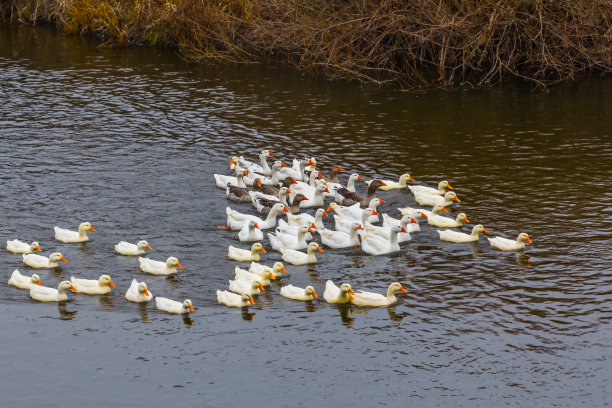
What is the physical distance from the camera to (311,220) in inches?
902

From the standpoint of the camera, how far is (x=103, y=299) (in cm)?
1877

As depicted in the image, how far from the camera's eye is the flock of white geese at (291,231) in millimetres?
18641

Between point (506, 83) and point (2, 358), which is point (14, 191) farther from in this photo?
point (506, 83)

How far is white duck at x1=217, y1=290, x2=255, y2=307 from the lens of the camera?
60.0 ft

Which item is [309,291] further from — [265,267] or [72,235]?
[72,235]

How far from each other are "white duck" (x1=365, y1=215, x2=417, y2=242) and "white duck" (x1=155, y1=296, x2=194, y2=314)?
534 centimetres

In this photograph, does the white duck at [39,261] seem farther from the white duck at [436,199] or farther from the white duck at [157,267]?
the white duck at [436,199]

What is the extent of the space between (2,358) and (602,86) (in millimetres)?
28013

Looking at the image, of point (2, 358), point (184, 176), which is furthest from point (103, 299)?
point (184, 176)

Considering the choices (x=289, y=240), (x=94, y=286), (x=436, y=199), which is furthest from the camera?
(x=436, y=199)

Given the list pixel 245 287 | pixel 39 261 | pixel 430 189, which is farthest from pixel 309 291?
pixel 430 189

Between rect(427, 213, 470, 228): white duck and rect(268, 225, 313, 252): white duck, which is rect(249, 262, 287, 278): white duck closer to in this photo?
rect(268, 225, 313, 252): white duck

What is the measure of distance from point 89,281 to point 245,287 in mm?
3212

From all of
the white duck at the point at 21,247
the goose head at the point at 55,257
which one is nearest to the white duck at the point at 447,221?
the goose head at the point at 55,257
